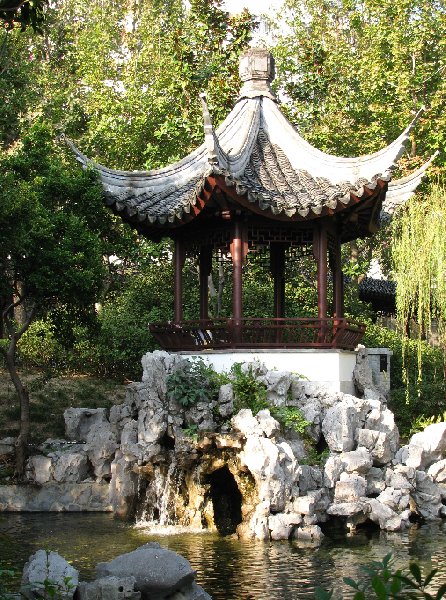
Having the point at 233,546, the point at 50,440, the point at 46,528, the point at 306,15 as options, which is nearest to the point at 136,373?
the point at 50,440

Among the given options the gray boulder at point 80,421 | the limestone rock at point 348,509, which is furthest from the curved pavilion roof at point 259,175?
the limestone rock at point 348,509

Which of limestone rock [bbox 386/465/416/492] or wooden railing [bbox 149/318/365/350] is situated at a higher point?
wooden railing [bbox 149/318/365/350]

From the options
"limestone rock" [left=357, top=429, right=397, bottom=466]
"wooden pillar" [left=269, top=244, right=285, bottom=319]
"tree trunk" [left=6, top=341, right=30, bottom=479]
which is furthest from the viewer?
"wooden pillar" [left=269, top=244, right=285, bottom=319]

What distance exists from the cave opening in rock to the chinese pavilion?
1820 millimetres

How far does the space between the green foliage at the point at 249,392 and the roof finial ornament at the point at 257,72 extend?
5.25 m

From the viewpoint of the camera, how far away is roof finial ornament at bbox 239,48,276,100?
1462 cm

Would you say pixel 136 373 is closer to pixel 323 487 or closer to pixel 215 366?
pixel 215 366

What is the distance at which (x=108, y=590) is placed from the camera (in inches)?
248

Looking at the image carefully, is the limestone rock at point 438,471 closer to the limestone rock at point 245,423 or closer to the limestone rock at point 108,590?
the limestone rock at point 245,423

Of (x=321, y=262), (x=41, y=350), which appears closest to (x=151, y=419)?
(x=321, y=262)

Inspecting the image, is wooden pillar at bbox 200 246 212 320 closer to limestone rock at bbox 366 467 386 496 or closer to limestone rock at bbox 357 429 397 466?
limestone rock at bbox 357 429 397 466

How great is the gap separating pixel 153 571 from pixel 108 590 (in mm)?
542

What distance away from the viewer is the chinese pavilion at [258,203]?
11945 mm

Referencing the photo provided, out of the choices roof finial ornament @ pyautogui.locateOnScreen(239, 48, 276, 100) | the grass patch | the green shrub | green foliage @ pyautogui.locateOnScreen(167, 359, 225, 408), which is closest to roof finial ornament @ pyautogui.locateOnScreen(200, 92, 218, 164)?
green foliage @ pyautogui.locateOnScreen(167, 359, 225, 408)
